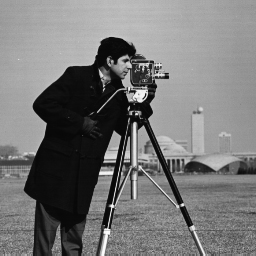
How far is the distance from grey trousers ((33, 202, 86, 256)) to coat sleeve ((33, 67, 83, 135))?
0.42m

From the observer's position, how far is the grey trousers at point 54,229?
2.87m

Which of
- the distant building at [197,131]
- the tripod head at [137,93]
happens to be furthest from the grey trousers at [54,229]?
the distant building at [197,131]

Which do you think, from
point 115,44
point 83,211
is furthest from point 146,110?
point 83,211

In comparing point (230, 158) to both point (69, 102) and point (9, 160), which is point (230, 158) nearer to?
point (9, 160)

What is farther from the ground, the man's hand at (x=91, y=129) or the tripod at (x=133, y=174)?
the man's hand at (x=91, y=129)

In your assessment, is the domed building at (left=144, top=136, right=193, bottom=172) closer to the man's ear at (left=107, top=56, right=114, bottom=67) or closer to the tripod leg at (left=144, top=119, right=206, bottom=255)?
the tripod leg at (left=144, top=119, right=206, bottom=255)

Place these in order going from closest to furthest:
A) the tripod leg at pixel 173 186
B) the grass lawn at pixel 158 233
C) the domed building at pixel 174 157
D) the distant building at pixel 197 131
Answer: the tripod leg at pixel 173 186 < the grass lawn at pixel 158 233 < the domed building at pixel 174 157 < the distant building at pixel 197 131

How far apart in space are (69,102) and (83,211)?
54 centimetres

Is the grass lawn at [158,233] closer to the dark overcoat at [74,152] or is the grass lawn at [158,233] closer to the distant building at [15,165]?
the dark overcoat at [74,152]

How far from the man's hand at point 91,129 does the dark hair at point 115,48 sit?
32cm

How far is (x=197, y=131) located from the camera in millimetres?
94188

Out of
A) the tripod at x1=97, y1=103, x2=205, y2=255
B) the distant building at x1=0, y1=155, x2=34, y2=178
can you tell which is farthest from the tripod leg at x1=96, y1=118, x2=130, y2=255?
the distant building at x1=0, y1=155, x2=34, y2=178

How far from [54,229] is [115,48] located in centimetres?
94

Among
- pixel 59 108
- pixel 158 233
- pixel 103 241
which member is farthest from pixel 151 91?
pixel 158 233
